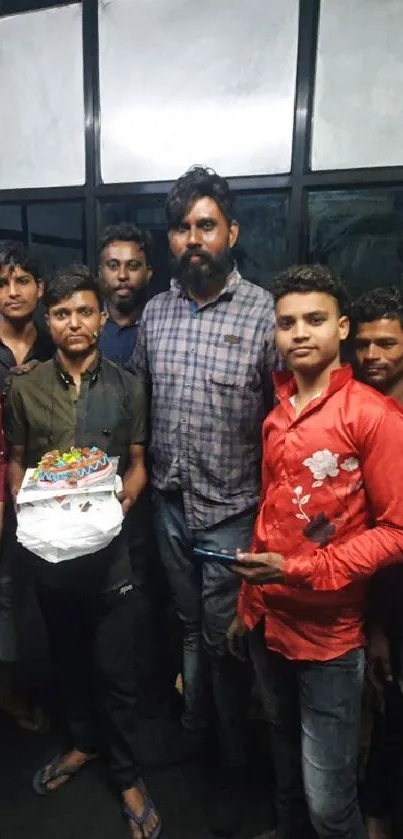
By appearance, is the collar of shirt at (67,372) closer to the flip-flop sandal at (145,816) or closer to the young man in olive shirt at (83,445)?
the young man in olive shirt at (83,445)

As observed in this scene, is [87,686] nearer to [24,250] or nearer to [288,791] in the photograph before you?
[288,791]

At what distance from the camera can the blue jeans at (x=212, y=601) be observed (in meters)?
1.79

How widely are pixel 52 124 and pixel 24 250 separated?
132 cm

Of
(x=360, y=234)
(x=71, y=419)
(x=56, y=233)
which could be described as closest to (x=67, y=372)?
(x=71, y=419)

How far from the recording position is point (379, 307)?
1547 millimetres

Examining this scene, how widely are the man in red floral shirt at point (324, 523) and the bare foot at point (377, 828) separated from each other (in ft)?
1.16

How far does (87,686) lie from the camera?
1875mm

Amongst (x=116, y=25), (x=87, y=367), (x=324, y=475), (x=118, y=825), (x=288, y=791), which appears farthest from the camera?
(x=116, y=25)

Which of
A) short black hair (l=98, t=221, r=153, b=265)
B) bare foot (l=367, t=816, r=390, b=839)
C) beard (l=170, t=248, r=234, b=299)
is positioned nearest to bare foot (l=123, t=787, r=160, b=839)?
bare foot (l=367, t=816, r=390, b=839)

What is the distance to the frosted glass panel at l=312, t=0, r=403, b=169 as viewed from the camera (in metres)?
2.25

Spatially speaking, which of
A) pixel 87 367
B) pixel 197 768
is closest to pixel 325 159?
pixel 87 367

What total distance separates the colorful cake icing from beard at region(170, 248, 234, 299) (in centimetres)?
64

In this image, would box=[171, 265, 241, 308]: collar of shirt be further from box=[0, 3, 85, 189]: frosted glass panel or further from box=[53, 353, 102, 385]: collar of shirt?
box=[0, 3, 85, 189]: frosted glass panel

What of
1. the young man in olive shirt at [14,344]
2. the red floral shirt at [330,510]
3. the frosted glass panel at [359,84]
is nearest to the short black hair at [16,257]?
the young man in olive shirt at [14,344]
